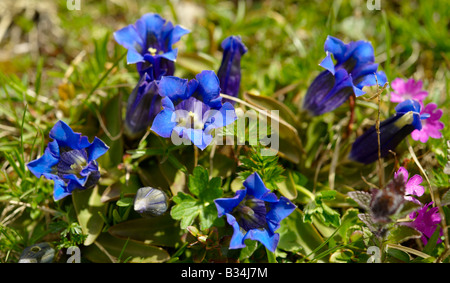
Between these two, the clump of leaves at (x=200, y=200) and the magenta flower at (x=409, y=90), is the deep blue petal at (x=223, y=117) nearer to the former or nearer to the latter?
the clump of leaves at (x=200, y=200)

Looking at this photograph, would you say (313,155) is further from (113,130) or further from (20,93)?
(20,93)

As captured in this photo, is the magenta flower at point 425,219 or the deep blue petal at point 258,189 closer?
the deep blue petal at point 258,189

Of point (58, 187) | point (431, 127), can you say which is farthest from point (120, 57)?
point (431, 127)

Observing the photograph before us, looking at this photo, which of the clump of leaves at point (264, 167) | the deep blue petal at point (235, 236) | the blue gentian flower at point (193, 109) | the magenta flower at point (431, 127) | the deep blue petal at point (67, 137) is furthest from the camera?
the magenta flower at point (431, 127)

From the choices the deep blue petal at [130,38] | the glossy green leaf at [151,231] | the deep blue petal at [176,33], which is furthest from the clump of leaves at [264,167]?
the deep blue petal at [130,38]

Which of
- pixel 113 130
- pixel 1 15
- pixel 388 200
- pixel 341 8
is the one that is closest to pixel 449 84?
pixel 341 8

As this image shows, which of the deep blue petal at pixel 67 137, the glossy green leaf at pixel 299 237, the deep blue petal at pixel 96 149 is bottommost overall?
the glossy green leaf at pixel 299 237
